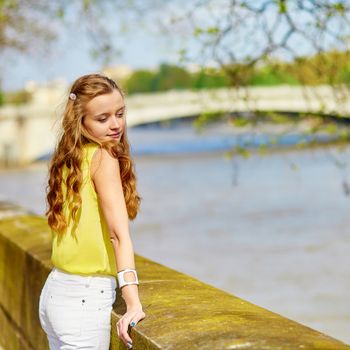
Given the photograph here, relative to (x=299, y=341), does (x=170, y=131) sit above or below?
below

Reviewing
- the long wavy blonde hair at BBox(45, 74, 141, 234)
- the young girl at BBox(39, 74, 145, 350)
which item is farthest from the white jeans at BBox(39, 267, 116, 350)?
the long wavy blonde hair at BBox(45, 74, 141, 234)

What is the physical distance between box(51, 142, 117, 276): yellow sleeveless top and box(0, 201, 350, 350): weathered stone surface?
0.53 ft

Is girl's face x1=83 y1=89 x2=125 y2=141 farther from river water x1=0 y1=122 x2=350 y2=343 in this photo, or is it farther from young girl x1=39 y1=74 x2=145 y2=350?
river water x1=0 y1=122 x2=350 y2=343

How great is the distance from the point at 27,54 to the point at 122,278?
10024 millimetres

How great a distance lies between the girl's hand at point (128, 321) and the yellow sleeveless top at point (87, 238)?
13cm

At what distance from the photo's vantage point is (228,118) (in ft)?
18.7

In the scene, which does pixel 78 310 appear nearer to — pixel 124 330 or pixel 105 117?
pixel 124 330

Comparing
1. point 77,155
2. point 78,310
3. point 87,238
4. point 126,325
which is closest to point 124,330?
point 126,325

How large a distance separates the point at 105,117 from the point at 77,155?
0.36 feet

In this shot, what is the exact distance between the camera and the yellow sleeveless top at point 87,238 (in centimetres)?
216

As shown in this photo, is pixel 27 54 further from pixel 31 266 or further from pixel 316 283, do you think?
pixel 31 266

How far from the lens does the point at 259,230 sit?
2080cm

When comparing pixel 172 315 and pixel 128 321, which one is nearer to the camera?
pixel 128 321

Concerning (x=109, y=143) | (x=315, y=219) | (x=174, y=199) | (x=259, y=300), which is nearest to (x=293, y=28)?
(x=109, y=143)
